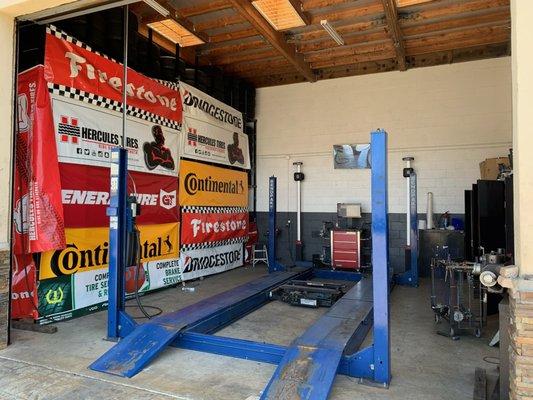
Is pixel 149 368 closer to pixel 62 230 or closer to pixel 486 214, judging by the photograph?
pixel 62 230

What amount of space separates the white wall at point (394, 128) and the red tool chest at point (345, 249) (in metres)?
0.90

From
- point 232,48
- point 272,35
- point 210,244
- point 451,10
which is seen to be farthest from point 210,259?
point 451,10

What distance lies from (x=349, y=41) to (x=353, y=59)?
0.73m

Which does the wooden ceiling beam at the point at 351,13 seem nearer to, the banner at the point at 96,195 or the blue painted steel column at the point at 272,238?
the blue painted steel column at the point at 272,238

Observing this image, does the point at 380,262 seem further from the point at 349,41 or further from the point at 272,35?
the point at 349,41

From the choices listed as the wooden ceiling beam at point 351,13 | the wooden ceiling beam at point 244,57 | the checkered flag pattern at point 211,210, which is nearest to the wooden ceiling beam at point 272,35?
the wooden ceiling beam at point 244,57

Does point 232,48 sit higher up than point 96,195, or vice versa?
point 232,48

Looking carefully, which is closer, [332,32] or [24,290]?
[24,290]

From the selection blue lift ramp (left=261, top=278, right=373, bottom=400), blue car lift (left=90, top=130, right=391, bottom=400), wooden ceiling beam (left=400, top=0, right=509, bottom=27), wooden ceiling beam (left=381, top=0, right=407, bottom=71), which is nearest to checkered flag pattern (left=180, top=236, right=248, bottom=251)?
blue car lift (left=90, top=130, right=391, bottom=400)

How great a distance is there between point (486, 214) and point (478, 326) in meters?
1.31

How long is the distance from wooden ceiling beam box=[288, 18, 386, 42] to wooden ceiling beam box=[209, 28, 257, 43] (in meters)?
0.70

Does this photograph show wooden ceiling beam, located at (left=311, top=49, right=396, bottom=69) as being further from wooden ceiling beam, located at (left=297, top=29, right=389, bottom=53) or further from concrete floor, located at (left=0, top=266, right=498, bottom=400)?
concrete floor, located at (left=0, top=266, right=498, bottom=400)

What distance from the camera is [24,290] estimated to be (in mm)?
4102

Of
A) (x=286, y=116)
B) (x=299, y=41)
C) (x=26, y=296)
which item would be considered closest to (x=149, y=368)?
(x=26, y=296)
